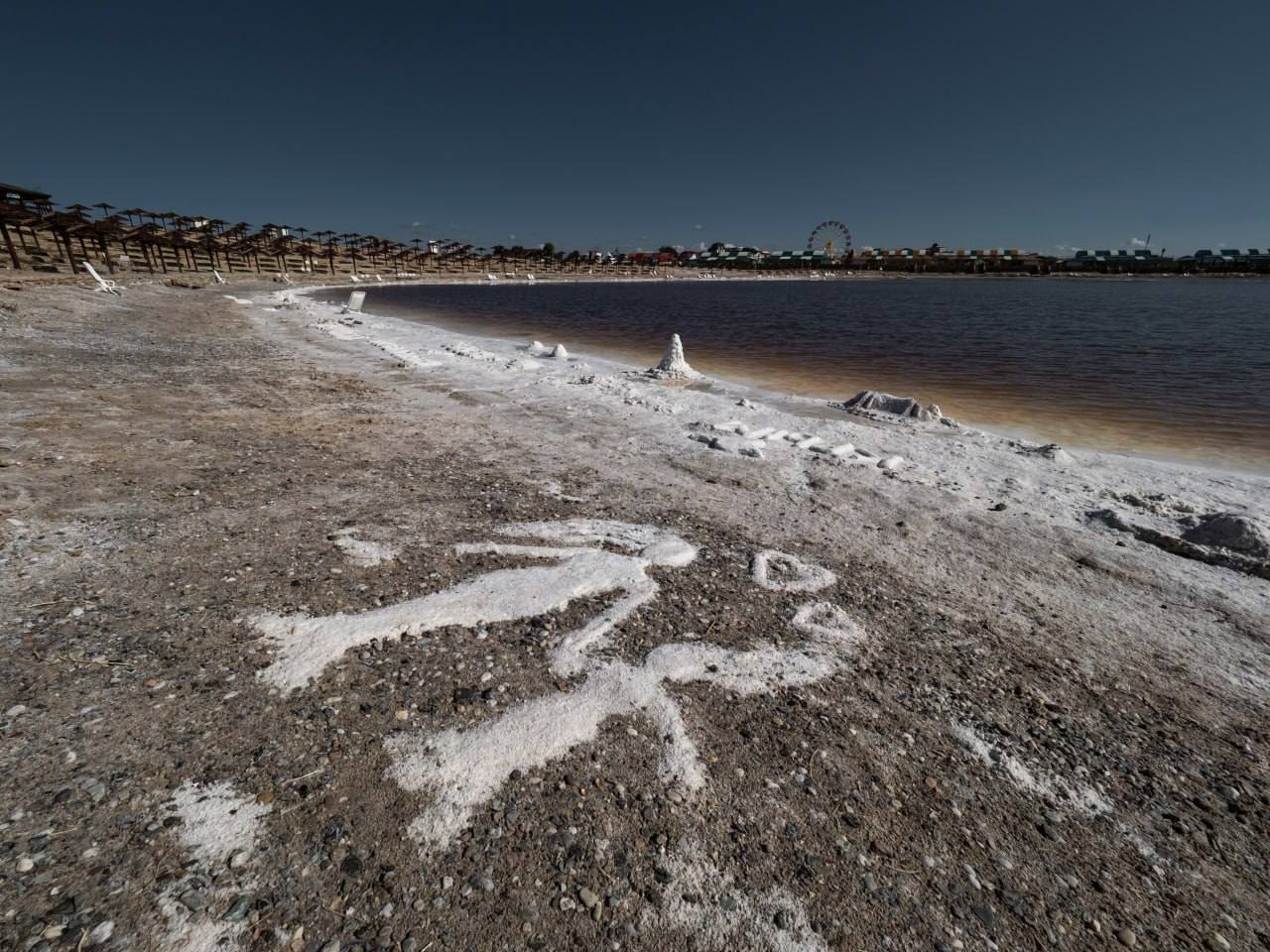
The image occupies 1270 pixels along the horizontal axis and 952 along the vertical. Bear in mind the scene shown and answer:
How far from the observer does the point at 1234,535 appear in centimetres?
558

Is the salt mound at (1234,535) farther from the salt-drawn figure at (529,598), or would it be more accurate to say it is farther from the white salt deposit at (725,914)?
the white salt deposit at (725,914)

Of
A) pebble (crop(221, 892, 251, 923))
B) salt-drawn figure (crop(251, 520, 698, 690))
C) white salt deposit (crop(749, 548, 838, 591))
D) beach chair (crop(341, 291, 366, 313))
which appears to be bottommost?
white salt deposit (crop(749, 548, 838, 591))

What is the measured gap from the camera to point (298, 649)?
3.69 m

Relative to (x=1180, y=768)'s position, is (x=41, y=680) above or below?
above

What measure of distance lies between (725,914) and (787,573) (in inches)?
125

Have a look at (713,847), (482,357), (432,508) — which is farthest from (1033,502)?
(482,357)

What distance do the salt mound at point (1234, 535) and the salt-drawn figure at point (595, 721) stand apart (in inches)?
182

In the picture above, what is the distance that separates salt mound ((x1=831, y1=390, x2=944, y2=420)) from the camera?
11.1m

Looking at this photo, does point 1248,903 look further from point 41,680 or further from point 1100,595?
point 41,680

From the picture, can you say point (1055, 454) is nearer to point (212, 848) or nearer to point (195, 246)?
point (212, 848)

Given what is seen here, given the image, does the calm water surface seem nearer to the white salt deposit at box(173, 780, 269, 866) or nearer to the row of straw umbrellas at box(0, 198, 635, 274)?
the white salt deposit at box(173, 780, 269, 866)

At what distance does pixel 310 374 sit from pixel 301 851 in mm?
13531

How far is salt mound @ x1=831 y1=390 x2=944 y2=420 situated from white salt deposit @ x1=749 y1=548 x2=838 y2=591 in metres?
7.35

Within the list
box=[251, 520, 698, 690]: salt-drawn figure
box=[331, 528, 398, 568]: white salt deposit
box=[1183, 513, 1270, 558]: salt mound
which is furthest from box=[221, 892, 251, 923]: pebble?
box=[1183, 513, 1270, 558]: salt mound
